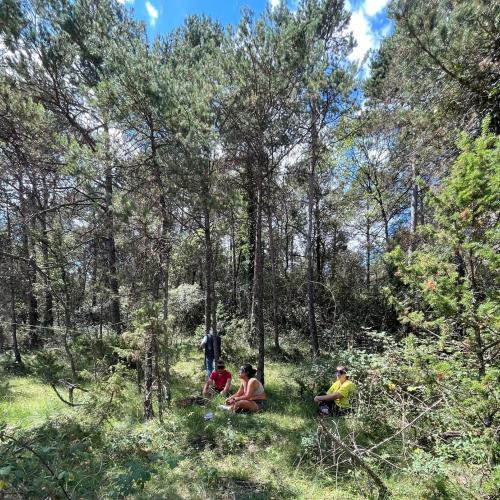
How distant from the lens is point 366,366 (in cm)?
550

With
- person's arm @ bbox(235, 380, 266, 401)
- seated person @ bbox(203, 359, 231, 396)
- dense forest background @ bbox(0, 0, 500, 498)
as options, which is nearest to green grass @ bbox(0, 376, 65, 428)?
dense forest background @ bbox(0, 0, 500, 498)

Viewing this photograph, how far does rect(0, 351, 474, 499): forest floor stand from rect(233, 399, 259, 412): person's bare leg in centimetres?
14

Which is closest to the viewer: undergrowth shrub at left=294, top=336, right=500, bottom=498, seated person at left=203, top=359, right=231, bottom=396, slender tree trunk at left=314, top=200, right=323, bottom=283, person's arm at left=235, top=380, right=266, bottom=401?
undergrowth shrub at left=294, top=336, right=500, bottom=498

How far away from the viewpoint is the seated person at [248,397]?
19.0ft

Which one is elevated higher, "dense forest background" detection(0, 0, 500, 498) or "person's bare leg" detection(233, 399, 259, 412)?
"dense forest background" detection(0, 0, 500, 498)

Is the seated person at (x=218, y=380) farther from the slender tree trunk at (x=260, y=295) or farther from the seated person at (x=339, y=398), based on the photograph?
the seated person at (x=339, y=398)

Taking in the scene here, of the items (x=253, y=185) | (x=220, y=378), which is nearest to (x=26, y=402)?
(x=220, y=378)

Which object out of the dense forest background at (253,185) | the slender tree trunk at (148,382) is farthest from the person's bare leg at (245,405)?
the slender tree trunk at (148,382)

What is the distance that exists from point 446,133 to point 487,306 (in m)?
3.70

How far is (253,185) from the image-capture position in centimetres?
783

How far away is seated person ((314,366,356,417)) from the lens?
17.9 ft

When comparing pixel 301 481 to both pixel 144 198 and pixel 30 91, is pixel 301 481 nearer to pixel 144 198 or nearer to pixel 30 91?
pixel 144 198

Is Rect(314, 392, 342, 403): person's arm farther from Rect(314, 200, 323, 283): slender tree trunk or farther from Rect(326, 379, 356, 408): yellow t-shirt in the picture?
Rect(314, 200, 323, 283): slender tree trunk

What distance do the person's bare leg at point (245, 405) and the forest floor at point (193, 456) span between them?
144 millimetres
